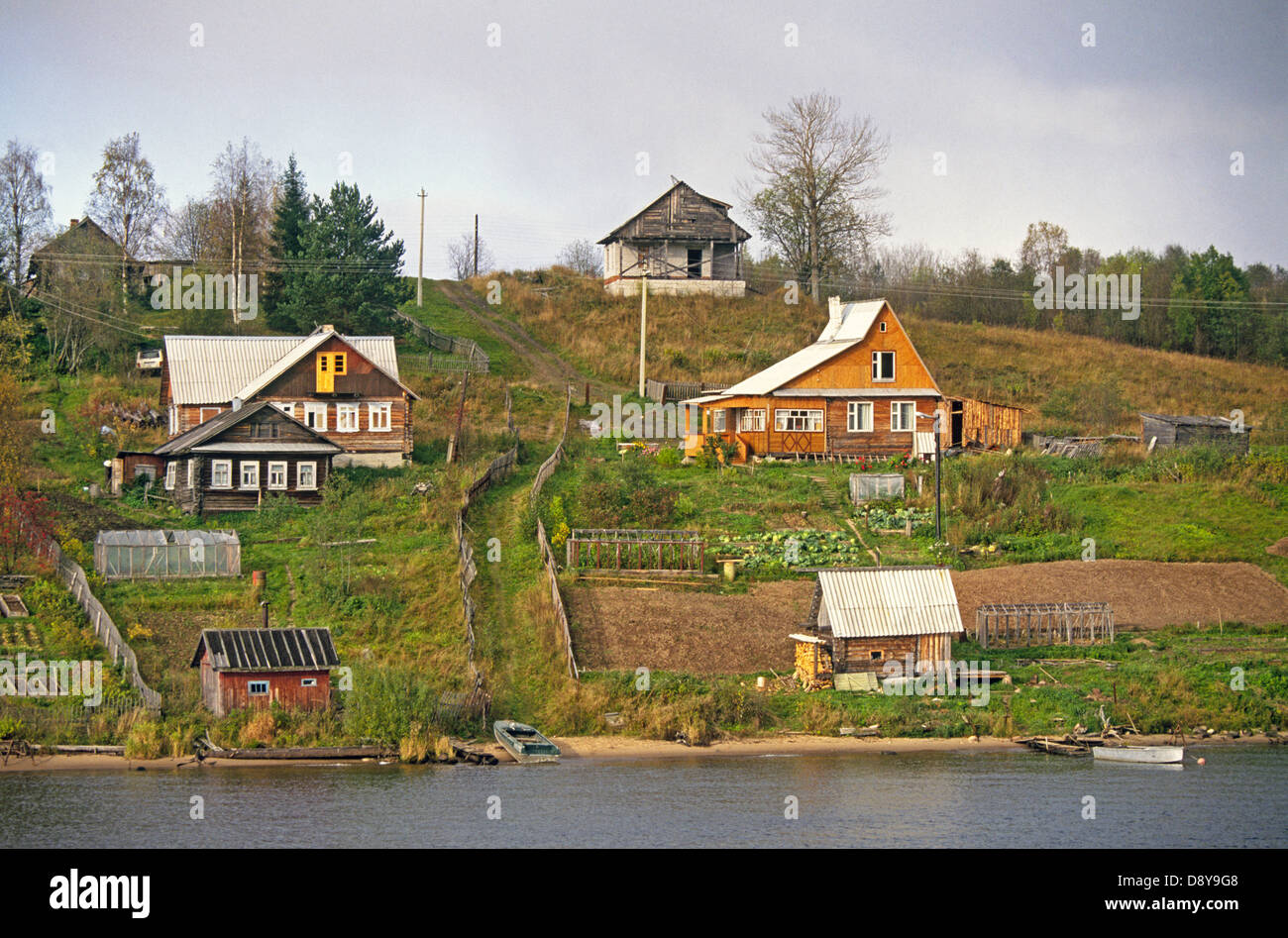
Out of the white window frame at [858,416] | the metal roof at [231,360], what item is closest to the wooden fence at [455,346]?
the metal roof at [231,360]

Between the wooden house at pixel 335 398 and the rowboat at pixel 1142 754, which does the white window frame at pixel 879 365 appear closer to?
the wooden house at pixel 335 398

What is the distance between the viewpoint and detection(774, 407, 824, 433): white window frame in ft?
191

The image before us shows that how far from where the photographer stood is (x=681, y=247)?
294 feet

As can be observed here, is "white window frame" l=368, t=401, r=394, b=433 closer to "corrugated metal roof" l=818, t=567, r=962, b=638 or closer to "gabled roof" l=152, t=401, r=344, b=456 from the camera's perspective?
"gabled roof" l=152, t=401, r=344, b=456

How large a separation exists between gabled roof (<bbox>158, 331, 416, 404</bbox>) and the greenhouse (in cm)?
1514

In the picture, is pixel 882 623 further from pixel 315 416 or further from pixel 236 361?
pixel 236 361

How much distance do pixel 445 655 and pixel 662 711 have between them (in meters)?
6.14

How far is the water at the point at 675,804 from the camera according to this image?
86.9 feet

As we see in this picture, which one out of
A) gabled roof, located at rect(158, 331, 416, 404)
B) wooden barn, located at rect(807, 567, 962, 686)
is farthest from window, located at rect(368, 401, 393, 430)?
wooden barn, located at rect(807, 567, 962, 686)

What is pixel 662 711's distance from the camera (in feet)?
111

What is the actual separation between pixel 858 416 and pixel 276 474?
23809 mm

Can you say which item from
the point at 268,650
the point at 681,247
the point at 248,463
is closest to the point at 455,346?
the point at 681,247

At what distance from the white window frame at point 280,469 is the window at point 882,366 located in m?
24.4
